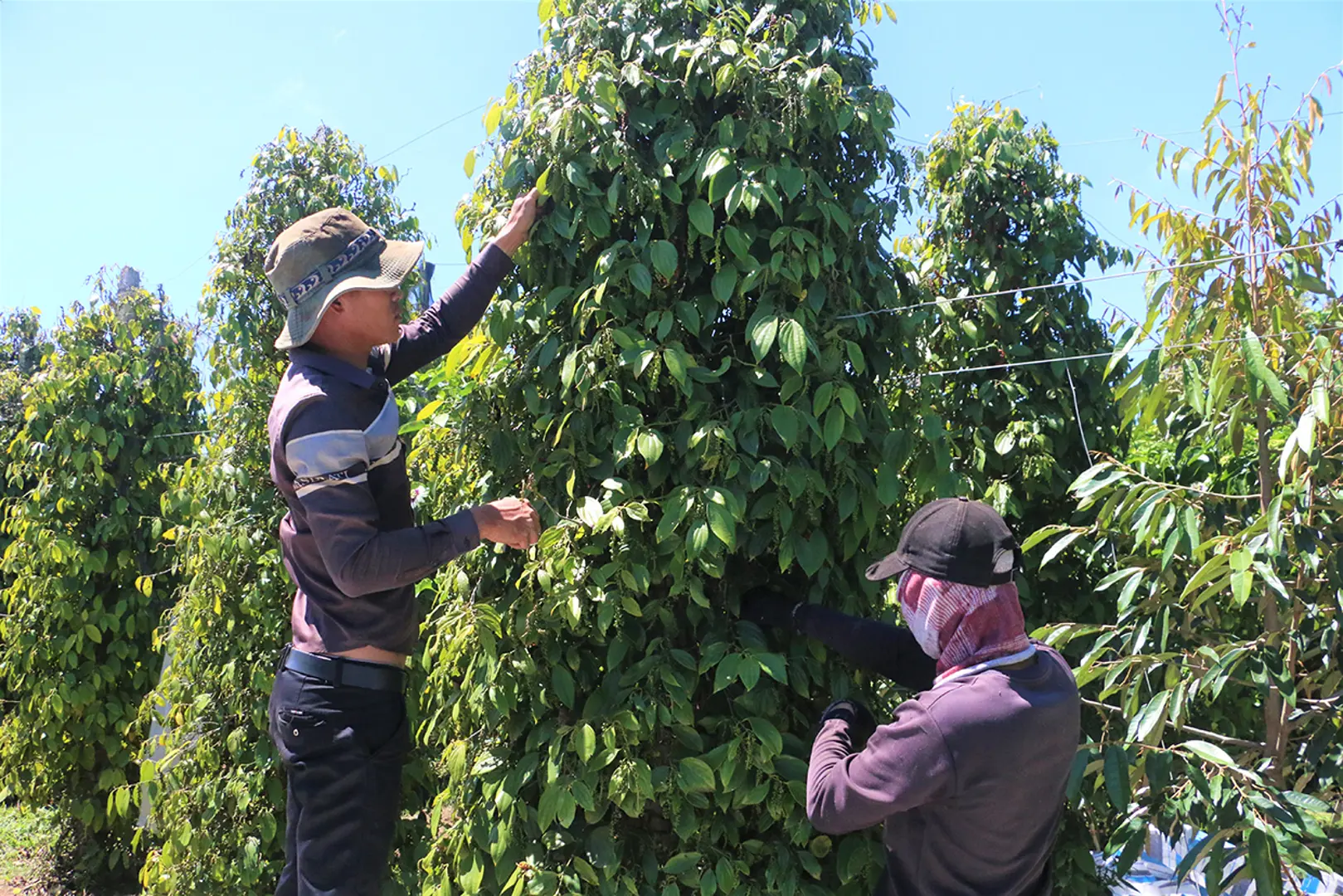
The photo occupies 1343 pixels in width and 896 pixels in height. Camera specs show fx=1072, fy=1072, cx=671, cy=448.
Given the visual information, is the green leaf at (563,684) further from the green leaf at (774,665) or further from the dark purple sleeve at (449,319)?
the dark purple sleeve at (449,319)

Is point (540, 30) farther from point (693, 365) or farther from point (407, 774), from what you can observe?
point (407, 774)

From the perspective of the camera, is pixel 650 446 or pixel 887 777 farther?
pixel 650 446

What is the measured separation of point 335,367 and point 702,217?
0.87 metres

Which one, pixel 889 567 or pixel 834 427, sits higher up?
pixel 834 427

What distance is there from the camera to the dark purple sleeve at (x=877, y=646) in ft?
7.34

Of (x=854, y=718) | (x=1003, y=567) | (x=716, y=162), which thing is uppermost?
(x=716, y=162)

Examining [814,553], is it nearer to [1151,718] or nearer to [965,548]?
[965,548]

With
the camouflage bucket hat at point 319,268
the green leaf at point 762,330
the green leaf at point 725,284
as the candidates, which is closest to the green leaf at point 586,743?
the green leaf at point 762,330

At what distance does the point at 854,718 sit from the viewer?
210 cm

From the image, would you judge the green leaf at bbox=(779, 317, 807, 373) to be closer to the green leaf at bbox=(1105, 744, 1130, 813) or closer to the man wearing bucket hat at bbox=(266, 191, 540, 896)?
the man wearing bucket hat at bbox=(266, 191, 540, 896)

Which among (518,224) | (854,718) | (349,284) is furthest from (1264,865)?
(349,284)

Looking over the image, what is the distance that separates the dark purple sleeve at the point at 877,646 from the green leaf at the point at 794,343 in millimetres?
551

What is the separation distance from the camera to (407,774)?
3.56 m

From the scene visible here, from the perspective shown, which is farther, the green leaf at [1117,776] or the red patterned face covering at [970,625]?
the green leaf at [1117,776]
